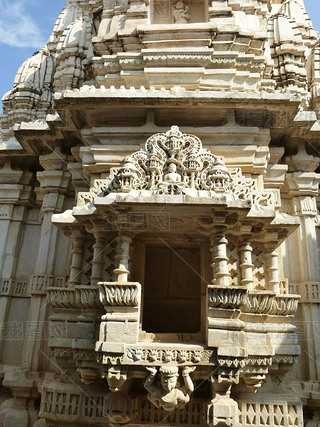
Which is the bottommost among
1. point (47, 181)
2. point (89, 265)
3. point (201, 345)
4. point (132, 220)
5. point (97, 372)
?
point (97, 372)

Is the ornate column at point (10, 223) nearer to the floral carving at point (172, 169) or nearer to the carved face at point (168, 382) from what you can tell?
the floral carving at point (172, 169)

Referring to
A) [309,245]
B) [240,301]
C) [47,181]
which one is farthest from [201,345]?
[47,181]

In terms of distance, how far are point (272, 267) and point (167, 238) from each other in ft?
5.64

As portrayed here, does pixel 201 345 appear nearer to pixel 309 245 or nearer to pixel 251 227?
pixel 251 227

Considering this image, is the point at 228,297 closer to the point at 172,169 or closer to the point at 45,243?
the point at 172,169

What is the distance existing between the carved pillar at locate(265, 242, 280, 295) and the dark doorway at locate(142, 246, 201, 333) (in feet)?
6.22

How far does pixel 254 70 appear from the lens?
7.84 meters

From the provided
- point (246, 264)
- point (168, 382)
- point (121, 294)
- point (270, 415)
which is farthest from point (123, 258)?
point (270, 415)

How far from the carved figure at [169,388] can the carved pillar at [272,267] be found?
178cm

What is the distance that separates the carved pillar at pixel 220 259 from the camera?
4.94m

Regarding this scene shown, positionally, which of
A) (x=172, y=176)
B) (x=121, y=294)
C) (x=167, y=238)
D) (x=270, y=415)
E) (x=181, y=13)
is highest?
(x=181, y=13)

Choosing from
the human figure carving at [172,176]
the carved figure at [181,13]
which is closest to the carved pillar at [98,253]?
the human figure carving at [172,176]

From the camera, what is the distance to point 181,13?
8906mm

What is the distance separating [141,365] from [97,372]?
92cm
